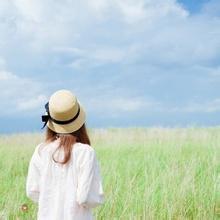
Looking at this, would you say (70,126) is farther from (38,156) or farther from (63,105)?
(38,156)

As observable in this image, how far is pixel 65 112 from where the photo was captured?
356 centimetres

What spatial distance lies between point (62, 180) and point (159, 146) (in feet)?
18.7

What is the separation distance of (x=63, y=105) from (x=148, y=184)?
9.23 feet

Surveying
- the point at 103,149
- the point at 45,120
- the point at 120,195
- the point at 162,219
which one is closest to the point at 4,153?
the point at 103,149

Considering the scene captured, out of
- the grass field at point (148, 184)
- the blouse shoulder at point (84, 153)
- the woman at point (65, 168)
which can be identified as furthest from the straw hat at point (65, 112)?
the grass field at point (148, 184)

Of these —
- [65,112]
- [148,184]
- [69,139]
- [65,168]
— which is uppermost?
[65,112]

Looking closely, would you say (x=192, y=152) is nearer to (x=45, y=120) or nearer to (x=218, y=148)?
(x=218, y=148)

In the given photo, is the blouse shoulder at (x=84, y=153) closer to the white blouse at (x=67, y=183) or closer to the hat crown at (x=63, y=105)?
the white blouse at (x=67, y=183)

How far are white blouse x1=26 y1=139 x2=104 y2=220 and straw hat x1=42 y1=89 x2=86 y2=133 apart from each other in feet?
0.32

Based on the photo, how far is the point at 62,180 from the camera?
139 inches

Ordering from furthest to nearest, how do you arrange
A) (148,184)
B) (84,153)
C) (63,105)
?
(148,184)
(63,105)
(84,153)

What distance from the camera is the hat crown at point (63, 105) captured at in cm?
356

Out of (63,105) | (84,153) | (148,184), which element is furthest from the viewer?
(148,184)

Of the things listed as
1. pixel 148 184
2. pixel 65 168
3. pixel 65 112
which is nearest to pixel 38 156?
pixel 65 168
